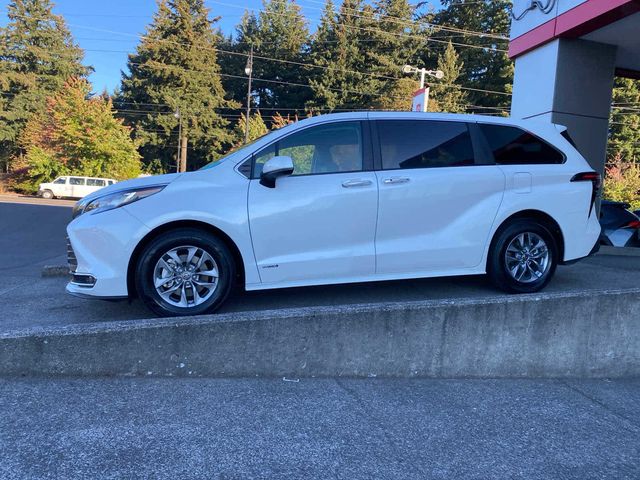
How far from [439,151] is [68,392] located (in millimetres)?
3576

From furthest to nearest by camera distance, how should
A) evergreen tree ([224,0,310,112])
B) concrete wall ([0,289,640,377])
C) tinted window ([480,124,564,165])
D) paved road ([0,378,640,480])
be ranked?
evergreen tree ([224,0,310,112])
tinted window ([480,124,564,165])
concrete wall ([0,289,640,377])
paved road ([0,378,640,480])

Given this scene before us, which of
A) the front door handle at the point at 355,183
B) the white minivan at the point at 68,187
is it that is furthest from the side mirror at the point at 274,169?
the white minivan at the point at 68,187

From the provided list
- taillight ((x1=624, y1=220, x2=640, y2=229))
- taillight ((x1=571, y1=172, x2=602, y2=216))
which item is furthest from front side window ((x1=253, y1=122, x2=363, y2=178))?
taillight ((x1=624, y1=220, x2=640, y2=229))

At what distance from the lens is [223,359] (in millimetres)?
3818

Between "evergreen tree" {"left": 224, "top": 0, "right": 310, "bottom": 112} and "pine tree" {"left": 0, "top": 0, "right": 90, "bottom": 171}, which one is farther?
"evergreen tree" {"left": 224, "top": 0, "right": 310, "bottom": 112}

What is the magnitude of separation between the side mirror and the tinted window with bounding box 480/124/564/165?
2.02 meters

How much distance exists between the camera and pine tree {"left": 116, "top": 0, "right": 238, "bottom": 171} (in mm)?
48156

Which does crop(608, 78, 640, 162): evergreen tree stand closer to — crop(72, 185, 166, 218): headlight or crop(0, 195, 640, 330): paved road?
crop(0, 195, 640, 330): paved road

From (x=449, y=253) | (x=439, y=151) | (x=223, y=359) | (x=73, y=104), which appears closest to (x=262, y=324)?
(x=223, y=359)

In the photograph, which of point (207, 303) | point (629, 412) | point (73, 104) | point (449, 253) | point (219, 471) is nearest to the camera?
point (219, 471)

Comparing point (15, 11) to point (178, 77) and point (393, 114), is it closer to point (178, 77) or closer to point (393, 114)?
point (178, 77)

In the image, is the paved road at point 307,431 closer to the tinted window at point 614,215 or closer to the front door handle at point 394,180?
the front door handle at point 394,180

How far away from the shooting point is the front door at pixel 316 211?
4.14 meters

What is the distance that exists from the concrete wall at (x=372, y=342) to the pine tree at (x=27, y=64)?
55.8 metres
